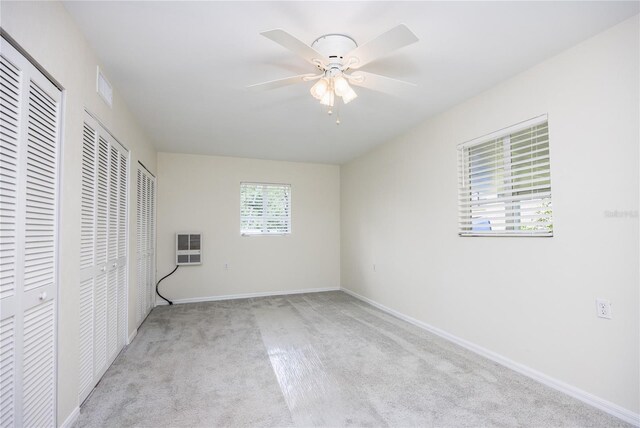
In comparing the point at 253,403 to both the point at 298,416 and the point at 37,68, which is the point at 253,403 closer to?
the point at 298,416

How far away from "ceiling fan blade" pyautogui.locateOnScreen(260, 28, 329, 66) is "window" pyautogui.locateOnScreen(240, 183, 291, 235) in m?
3.83

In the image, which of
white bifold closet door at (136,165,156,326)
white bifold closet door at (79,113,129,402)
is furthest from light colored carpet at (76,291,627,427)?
white bifold closet door at (136,165,156,326)

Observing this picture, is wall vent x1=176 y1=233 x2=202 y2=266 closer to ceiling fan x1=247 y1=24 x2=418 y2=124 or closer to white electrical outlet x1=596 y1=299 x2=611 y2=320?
ceiling fan x1=247 y1=24 x2=418 y2=124

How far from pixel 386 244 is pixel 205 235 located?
2.95 meters

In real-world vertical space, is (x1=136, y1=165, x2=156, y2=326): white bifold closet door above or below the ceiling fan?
below

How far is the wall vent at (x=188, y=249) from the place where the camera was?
513 centimetres

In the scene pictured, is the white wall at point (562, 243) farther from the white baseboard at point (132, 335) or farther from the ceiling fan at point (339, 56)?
the white baseboard at point (132, 335)

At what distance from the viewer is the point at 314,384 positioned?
2.46 metres

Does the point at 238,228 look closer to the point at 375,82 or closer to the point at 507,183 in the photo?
the point at 375,82

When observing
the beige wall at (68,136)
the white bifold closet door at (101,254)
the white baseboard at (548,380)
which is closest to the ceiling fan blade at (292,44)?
the beige wall at (68,136)

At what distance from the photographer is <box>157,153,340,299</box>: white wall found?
525 cm

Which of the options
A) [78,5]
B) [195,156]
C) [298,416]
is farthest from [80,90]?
[195,156]

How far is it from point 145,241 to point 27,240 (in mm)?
2883

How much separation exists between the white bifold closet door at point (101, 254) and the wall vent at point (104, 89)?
257 millimetres
